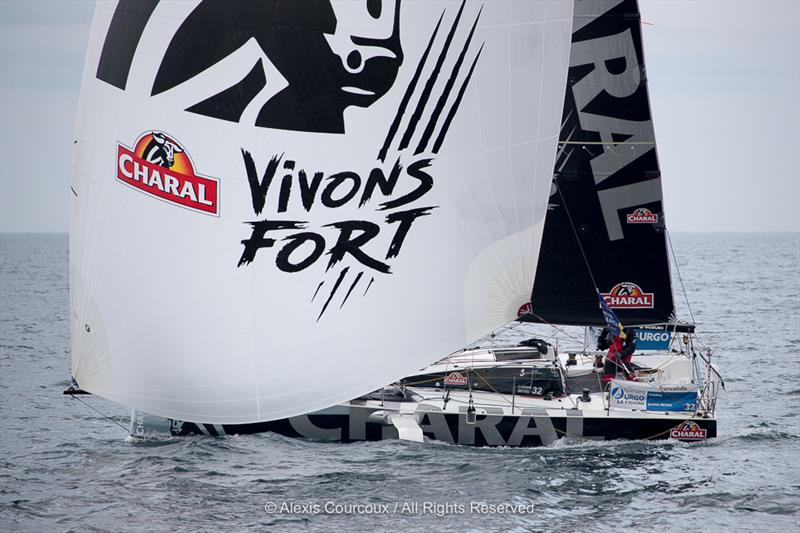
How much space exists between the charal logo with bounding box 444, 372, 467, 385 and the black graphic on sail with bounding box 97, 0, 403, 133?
7345 millimetres

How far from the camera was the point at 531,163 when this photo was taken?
1441 centimetres

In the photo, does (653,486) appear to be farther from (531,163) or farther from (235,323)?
(235,323)

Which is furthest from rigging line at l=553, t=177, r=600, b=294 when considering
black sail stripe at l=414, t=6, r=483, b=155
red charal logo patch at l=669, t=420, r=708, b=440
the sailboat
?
black sail stripe at l=414, t=6, r=483, b=155

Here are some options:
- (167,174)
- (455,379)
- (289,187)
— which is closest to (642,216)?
(455,379)

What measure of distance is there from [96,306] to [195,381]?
170 centimetres

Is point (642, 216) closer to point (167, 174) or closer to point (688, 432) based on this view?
point (688, 432)

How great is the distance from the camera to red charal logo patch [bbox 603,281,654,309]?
2027cm

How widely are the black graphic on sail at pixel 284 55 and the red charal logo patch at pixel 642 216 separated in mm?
8084

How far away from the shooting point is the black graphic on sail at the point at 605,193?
64.7 feet

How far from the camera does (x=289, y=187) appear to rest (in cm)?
1352

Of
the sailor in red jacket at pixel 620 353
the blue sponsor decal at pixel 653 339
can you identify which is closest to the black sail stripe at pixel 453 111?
the sailor in red jacket at pixel 620 353

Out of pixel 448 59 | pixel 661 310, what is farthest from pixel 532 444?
pixel 448 59

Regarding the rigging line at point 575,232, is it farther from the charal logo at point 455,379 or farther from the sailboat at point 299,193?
the sailboat at point 299,193

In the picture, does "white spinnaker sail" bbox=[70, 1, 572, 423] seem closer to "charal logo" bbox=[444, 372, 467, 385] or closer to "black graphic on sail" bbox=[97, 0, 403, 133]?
"black graphic on sail" bbox=[97, 0, 403, 133]
